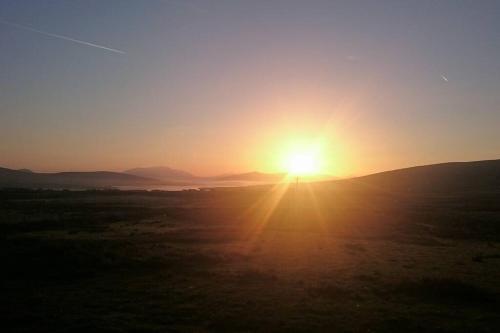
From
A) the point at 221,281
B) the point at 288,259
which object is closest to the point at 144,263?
the point at 221,281

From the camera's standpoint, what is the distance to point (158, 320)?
544 inches

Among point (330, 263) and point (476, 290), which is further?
point (330, 263)

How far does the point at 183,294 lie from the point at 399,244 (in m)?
19.5

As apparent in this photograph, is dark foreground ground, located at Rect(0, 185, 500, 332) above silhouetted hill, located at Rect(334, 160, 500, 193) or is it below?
below

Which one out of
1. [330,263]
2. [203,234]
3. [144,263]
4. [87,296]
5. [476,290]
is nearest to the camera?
[87,296]

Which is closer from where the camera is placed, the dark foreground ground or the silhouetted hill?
the dark foreground ground

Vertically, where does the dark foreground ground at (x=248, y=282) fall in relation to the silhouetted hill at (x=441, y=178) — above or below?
below

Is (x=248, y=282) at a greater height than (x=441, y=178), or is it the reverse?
(x=441, y=178)

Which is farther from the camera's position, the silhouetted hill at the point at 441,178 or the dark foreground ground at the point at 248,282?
the silhouetted hill at the point at 441,178

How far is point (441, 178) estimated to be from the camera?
451ft

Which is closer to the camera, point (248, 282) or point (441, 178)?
point (248, 282)

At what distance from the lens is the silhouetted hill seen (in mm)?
123312

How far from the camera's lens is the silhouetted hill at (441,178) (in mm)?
123312

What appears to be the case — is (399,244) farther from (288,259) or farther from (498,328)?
(498,328)
